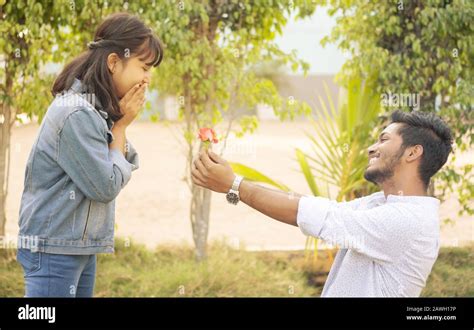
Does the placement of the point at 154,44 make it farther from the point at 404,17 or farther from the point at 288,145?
the point at 288,145

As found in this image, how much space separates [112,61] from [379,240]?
42.3 inches

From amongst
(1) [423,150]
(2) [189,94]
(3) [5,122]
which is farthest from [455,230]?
(1) [423,150]

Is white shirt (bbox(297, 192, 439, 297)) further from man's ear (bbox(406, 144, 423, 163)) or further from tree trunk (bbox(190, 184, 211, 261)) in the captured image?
tree trunk (bbox(190, 184, 211, 261))

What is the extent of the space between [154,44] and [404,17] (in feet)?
10.7

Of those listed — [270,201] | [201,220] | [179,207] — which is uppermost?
[270,201]

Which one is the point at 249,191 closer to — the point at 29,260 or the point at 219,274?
the point at 29,260

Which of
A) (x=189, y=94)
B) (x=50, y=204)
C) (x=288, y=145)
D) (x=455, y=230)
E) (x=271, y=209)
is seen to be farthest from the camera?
(x=288, y=145)

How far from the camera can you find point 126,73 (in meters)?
2.67

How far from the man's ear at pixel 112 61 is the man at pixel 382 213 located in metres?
0.53

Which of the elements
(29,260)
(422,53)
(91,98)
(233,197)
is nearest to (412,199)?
(233,197)

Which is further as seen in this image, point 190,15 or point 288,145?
point 288,145

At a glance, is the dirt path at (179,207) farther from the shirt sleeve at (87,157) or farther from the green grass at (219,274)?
the shirt sleeve at (87,157)

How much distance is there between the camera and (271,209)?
7.65 feet

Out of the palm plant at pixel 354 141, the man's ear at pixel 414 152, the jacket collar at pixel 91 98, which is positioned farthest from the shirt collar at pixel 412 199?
the palm plant at pixel 354 141
